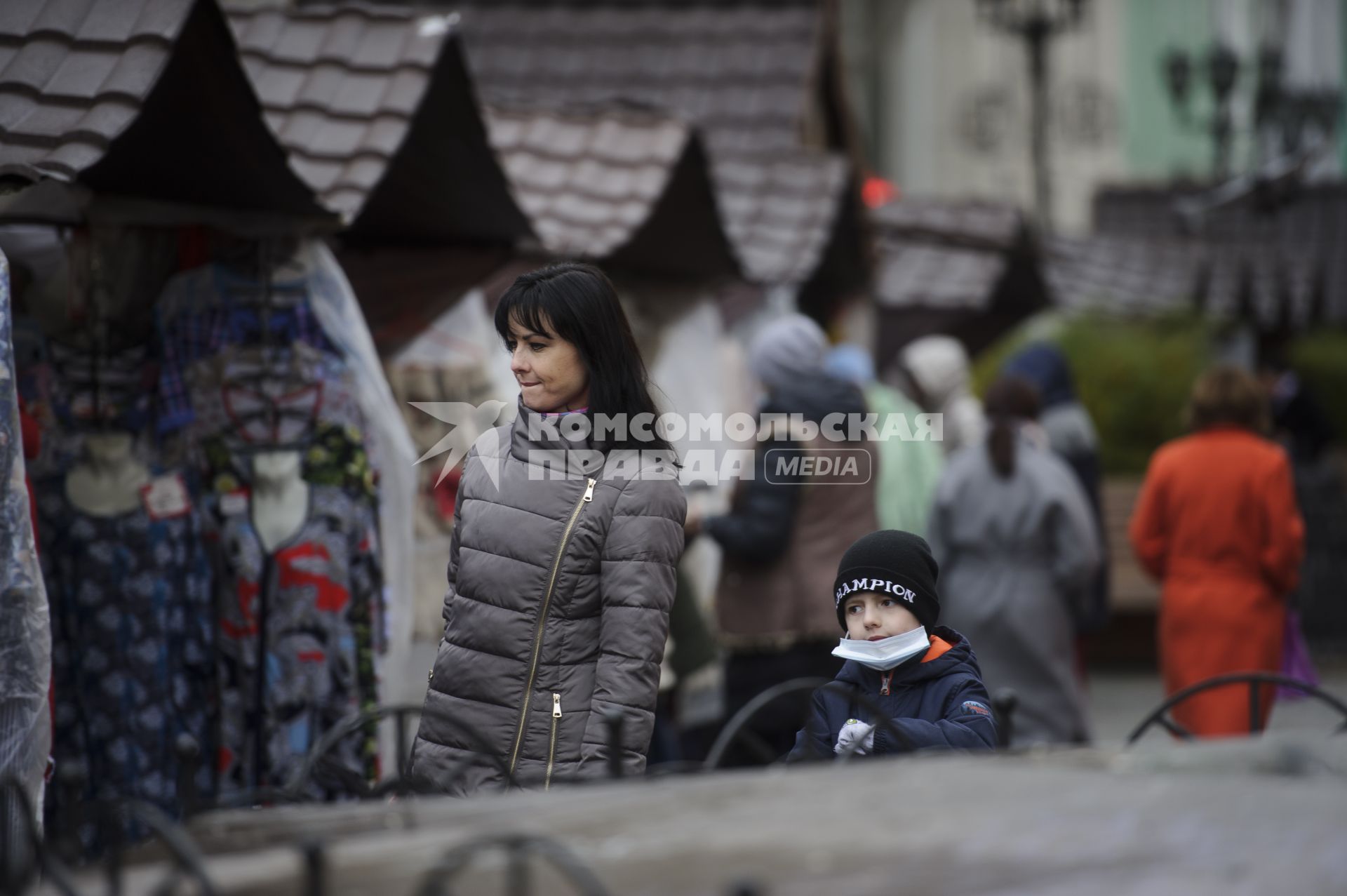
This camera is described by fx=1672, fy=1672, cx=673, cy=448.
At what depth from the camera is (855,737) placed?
3041mm

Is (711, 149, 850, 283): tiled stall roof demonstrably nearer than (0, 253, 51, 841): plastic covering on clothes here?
No

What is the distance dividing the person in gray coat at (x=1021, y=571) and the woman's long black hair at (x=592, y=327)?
3343 mm

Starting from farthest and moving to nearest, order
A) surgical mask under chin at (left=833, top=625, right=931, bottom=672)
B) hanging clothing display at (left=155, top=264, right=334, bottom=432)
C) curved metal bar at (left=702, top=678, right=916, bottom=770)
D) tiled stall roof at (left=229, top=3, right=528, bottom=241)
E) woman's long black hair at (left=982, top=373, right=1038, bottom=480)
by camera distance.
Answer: woman's long black hair at (left=982, top=373, right=1038, bottom=480), tiled stall roof at (left=229, top=3, right=528, bottom=241), hanging clothing display at (left=155, top=264, right=334, bottom=432), surgical mask under chin at (left=833, top=625, right=931, bottom=672), curved metal bar at (left=702, top=678, right=916, bottom=770)

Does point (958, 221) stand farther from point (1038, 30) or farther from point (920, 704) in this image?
point (920, 704)

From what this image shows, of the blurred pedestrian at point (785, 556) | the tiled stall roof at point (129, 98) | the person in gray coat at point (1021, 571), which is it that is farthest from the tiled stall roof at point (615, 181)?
the tiled stall roof at point (129, 98)

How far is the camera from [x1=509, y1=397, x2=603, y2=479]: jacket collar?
3010mm

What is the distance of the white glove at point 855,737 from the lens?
119 inches

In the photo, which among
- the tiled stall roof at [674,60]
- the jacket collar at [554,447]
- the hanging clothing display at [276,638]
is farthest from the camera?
the tiled stall roof at [674,60]

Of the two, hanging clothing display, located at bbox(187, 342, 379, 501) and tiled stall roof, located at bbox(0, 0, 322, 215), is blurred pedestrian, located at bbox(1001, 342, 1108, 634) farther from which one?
tiled stall roof, located at bbox(0, 0, 322, 215)

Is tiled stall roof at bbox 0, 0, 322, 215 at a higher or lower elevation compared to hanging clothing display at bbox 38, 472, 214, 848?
higher

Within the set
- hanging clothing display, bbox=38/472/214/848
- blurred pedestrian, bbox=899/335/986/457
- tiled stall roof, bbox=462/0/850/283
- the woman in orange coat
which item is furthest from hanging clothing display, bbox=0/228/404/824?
tiled stall roof, bbox=462/0/850/283

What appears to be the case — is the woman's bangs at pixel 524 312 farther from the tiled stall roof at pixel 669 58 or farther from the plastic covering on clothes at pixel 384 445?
the tiled stall roof at pixel 669 58

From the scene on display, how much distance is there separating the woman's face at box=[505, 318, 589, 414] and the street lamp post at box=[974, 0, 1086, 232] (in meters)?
11.8

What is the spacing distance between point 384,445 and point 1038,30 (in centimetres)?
1078
